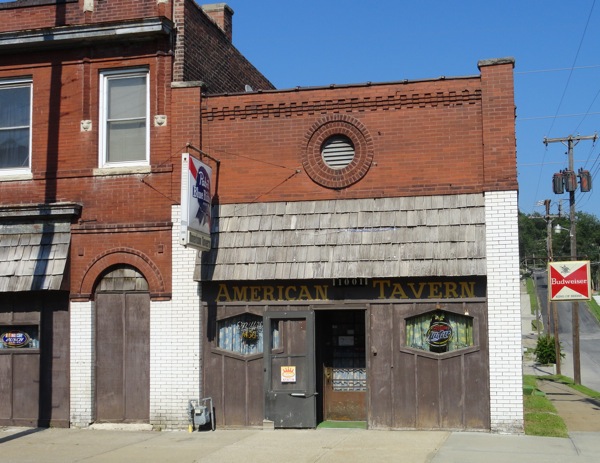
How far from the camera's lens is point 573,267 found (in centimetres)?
1761

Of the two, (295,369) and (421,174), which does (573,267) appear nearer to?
(421,174)

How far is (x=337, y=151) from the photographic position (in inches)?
581

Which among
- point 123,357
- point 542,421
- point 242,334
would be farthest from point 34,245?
point 542,421

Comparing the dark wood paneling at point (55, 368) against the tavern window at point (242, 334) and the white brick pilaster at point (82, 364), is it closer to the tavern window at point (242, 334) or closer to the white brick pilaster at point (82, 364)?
the white brick pilaster at point (82, 364)

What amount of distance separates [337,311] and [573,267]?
19.1ft


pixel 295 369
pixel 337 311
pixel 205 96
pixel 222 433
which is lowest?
pixel 222 433

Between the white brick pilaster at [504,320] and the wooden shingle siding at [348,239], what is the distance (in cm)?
29

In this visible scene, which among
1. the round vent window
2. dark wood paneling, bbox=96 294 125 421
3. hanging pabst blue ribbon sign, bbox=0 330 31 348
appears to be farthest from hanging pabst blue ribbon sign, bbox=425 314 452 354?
hanging pabst blue ribbon sign, bbox=0 330 31 348

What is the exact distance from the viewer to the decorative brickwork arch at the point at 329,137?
14500 millimetres

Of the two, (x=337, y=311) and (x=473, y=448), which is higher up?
(x=337, y=311)

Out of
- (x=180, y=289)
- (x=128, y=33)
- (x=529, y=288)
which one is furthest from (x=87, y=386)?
(x=529, y=288)

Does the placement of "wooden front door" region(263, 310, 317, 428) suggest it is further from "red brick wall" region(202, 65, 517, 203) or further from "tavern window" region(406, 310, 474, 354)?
"red brick wall" region(202, 65, 517, 203)

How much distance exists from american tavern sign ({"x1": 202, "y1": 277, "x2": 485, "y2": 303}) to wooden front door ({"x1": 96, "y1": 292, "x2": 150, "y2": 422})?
1.40 meters

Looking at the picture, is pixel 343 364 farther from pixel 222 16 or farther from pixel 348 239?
pixel 222 16
